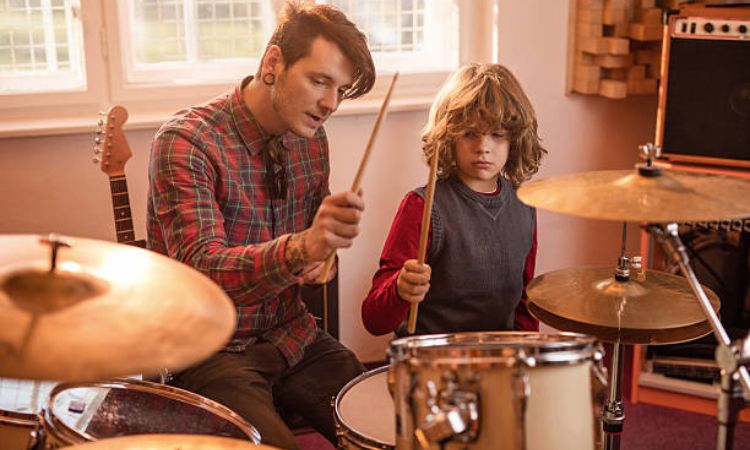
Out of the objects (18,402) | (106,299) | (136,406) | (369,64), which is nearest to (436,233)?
(369,64)

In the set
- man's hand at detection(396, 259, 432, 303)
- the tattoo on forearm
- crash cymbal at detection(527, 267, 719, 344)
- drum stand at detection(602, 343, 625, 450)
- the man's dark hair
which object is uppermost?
the man's dark hair

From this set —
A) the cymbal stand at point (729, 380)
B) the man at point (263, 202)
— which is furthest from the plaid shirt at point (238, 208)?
the cymbal stand at point (729, 380)

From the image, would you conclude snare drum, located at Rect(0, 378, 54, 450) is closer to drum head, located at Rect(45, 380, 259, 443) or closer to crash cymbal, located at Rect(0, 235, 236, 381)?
drum head, located at Rect(45, 380, 259, 443)

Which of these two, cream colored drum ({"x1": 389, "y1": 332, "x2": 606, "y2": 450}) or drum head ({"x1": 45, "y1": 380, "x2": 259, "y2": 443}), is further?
drum head ({"x1": 45, "y1": 380, "x2": 259, "y2": 443})

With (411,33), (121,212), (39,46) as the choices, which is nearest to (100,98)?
(39,46)

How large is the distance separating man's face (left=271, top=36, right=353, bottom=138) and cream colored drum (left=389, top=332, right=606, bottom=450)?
2.18 feet

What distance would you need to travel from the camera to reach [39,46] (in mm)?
2652

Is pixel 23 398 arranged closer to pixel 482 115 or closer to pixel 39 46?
pixel 482 115

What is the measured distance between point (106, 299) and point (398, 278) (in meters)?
0.80

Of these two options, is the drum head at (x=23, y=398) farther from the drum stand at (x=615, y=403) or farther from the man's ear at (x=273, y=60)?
the drum stand at (x=615, y=403)

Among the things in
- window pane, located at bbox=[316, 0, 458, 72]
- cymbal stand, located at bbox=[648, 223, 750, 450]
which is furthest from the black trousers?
window pane, located at bbox=[316, 0, 458, 72]

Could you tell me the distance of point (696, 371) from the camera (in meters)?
2.79

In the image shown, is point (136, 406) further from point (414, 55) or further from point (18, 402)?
point (414, 55)

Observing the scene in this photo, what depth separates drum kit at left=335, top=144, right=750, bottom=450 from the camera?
136cm
